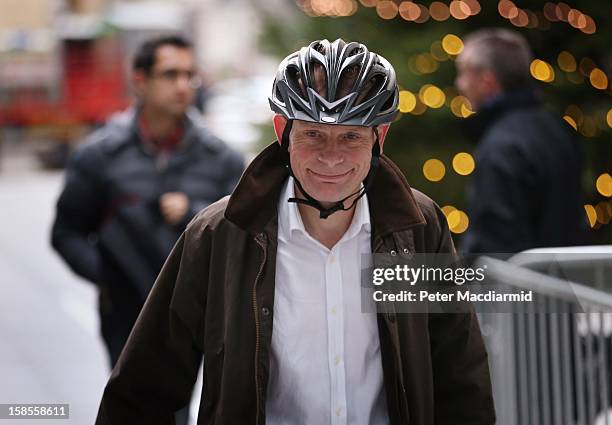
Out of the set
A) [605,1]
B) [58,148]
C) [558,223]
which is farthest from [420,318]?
[58,148]

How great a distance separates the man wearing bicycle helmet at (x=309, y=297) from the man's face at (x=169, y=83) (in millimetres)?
2327

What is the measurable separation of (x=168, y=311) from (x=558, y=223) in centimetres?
278

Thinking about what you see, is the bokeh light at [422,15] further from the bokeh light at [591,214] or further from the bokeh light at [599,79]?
the bokeh light at [591,214]

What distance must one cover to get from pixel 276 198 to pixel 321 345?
1.28 ft

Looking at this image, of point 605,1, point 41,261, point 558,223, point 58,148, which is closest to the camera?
point 558,223

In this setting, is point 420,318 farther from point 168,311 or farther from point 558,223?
point 558,223

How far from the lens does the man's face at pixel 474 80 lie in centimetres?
538

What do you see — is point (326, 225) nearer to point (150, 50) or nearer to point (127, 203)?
point (127, 203)

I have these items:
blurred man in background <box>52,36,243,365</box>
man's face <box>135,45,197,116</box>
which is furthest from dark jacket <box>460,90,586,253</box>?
man's face <box>135,45,197,116</box>

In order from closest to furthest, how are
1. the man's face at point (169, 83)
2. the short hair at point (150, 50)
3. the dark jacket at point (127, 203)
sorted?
the dark jacket at point (127, 203) → the man's face at point (169, 83) → the short hair at point (150, 50)

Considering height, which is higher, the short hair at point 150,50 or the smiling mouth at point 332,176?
the short hair at point 150,50

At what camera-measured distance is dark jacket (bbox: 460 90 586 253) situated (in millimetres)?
5008

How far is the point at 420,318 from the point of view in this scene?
2.79 meters

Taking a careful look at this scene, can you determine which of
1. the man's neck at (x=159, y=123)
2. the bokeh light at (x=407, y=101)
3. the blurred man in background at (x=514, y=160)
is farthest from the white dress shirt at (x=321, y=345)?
the bokeh light at (x=407, y=101)
